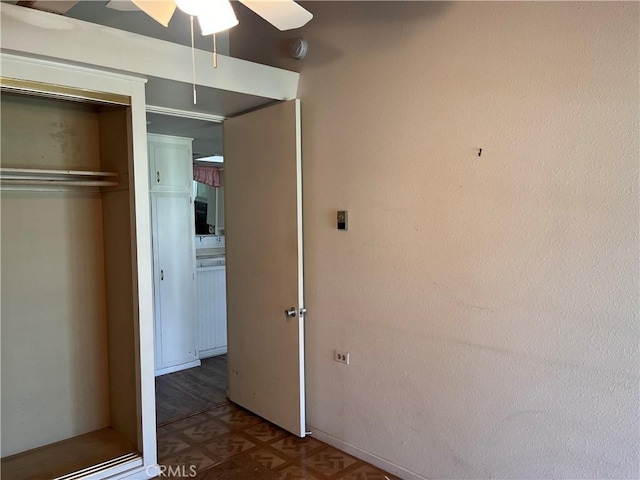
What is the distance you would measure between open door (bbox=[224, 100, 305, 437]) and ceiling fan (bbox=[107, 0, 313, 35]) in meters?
1.09

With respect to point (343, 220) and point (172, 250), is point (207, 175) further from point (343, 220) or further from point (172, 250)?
point (343, 220)

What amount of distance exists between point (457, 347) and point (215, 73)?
6.61 feet

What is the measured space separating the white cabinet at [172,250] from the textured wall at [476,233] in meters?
1.74

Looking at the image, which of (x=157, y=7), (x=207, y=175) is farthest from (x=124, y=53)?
(x=207, y=175)

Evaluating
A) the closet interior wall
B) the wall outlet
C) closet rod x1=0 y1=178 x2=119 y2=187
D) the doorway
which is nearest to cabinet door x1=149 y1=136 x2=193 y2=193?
the doorway

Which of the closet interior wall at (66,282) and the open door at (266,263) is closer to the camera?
the closet interior wall at (66,282)

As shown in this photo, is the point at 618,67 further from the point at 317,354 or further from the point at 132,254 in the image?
the point at 132,254

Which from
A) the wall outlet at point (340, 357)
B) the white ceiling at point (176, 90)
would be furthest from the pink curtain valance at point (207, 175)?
the wall outlet at point (340, 357)

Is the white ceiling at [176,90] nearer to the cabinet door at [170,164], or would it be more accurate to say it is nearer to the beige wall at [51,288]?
the cabinet door at [170,164]

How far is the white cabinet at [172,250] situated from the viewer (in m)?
4.05

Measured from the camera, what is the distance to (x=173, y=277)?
13.8 ft

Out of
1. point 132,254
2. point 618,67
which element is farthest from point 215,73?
point 618,67

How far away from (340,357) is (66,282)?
1.83 metres

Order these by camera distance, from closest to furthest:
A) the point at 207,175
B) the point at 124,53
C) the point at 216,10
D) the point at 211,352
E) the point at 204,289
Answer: the point at 216,10 < the point at 124,53 < the point at 204,289 < the point at 211,352 < the point at 207,175
